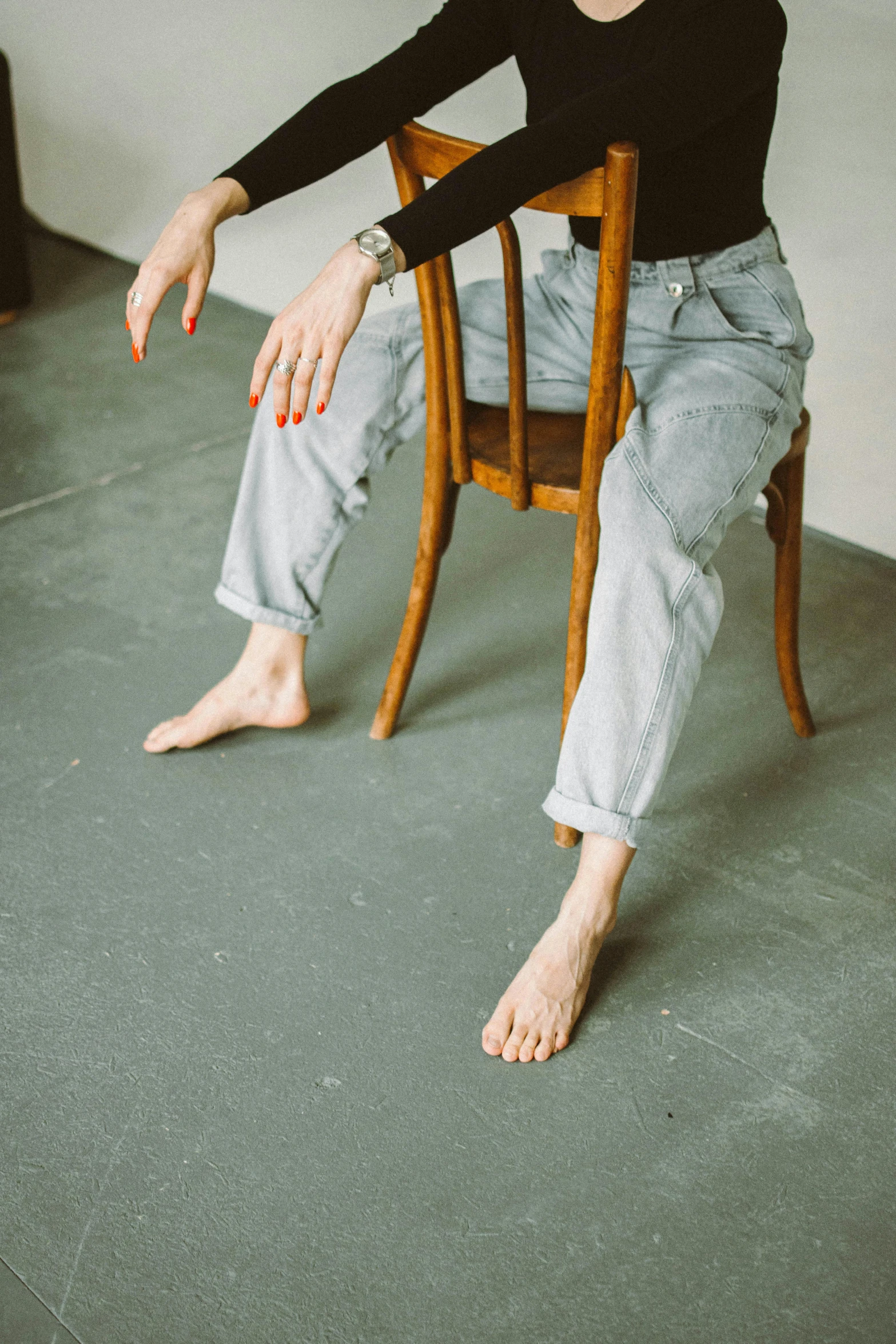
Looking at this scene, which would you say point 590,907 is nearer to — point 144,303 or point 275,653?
point 275,653

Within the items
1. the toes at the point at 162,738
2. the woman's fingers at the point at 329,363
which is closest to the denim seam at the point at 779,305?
the woman's fingers at the point at 329,363

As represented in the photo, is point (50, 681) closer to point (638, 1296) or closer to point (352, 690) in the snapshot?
point (352, 690)

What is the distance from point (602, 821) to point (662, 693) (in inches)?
6.3

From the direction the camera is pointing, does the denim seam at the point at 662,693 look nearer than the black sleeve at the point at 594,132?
No

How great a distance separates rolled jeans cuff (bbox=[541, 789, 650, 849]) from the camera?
4.38 ft

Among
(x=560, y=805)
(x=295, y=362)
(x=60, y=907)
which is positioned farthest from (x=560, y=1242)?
(x=295, y=362)

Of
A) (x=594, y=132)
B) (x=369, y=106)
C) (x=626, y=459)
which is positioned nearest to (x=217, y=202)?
(x=369, y=106)

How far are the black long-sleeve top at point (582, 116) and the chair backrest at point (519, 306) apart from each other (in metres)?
0.05

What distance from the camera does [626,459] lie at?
1.36 meters

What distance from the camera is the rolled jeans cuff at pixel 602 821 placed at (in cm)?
134

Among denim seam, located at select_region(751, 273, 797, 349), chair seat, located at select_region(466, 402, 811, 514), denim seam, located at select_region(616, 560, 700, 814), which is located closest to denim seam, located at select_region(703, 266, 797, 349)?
denim seam, located at select_region(751, 273, 797, 349)

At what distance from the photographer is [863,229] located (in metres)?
2.10

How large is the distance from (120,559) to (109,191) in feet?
6.68

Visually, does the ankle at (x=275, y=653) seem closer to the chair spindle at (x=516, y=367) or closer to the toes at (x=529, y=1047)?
the chair spindle at (x=516, y=367)
